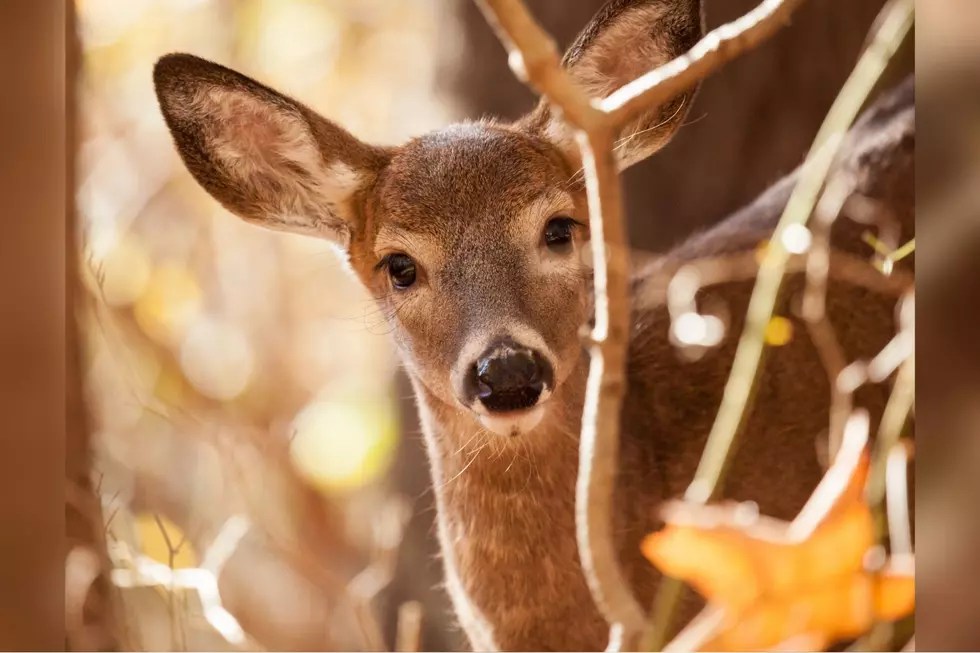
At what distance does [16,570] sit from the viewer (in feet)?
6.94

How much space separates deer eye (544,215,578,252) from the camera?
6.61ft

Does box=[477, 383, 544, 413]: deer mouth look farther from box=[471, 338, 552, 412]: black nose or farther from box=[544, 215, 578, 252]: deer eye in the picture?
box=[544, 215, 578, 252]: deer eye

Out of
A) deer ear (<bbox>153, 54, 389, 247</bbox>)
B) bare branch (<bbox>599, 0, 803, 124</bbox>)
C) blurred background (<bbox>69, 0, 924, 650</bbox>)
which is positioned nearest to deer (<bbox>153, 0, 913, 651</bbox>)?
deer ear (<bbox>153, 54, 389, 247</bbox>)

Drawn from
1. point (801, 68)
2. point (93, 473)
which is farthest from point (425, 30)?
point (93, 473)

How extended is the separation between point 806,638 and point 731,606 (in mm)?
200

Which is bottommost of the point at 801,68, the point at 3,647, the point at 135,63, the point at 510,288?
the point at 3,647

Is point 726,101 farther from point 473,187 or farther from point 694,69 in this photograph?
point 694,69

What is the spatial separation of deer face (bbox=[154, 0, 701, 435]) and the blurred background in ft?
0.42

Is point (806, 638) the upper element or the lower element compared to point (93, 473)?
lower

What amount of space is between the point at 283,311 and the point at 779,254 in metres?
1.10

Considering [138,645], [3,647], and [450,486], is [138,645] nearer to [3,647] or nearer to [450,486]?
[3,647]

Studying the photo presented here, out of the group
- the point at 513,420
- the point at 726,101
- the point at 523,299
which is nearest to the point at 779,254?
the point at 726,101

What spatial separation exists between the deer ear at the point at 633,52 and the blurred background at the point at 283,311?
0.18 meters

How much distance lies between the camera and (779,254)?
88.4 inches
